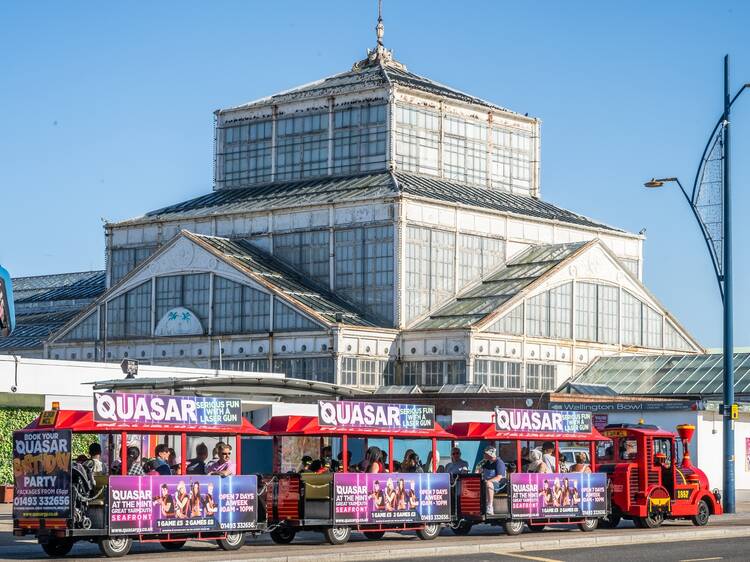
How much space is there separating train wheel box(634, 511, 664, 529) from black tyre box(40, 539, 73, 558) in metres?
15.9

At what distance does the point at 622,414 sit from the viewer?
57.4 meters

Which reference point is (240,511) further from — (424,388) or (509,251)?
(509,251)

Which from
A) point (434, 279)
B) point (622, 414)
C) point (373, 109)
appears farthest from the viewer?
point (373, 109)

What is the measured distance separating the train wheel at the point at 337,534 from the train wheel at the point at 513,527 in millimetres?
4484

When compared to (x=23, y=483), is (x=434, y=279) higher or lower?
higher

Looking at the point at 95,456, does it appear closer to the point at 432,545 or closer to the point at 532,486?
the point at 432,545

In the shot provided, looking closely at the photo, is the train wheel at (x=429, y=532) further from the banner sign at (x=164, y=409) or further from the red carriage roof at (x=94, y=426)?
the red carriage roof at (x=94, y=426)

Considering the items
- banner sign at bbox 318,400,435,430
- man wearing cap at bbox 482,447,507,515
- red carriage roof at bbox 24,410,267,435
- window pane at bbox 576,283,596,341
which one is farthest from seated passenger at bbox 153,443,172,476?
window pane at bbox 576,283,596,341

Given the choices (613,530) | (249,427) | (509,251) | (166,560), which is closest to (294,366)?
(509,251)

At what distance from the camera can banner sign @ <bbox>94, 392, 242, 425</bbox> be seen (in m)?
28.4

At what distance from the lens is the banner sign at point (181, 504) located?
28.2 m

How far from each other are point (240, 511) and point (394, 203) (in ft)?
155

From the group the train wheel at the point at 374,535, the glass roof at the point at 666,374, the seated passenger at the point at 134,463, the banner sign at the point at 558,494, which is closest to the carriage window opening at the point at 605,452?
the banner sign at the point at 558,494

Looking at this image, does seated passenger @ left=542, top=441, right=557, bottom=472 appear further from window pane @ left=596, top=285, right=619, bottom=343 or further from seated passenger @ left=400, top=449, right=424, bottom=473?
window pane @ left=596, top=285, right=619, bottom=343
